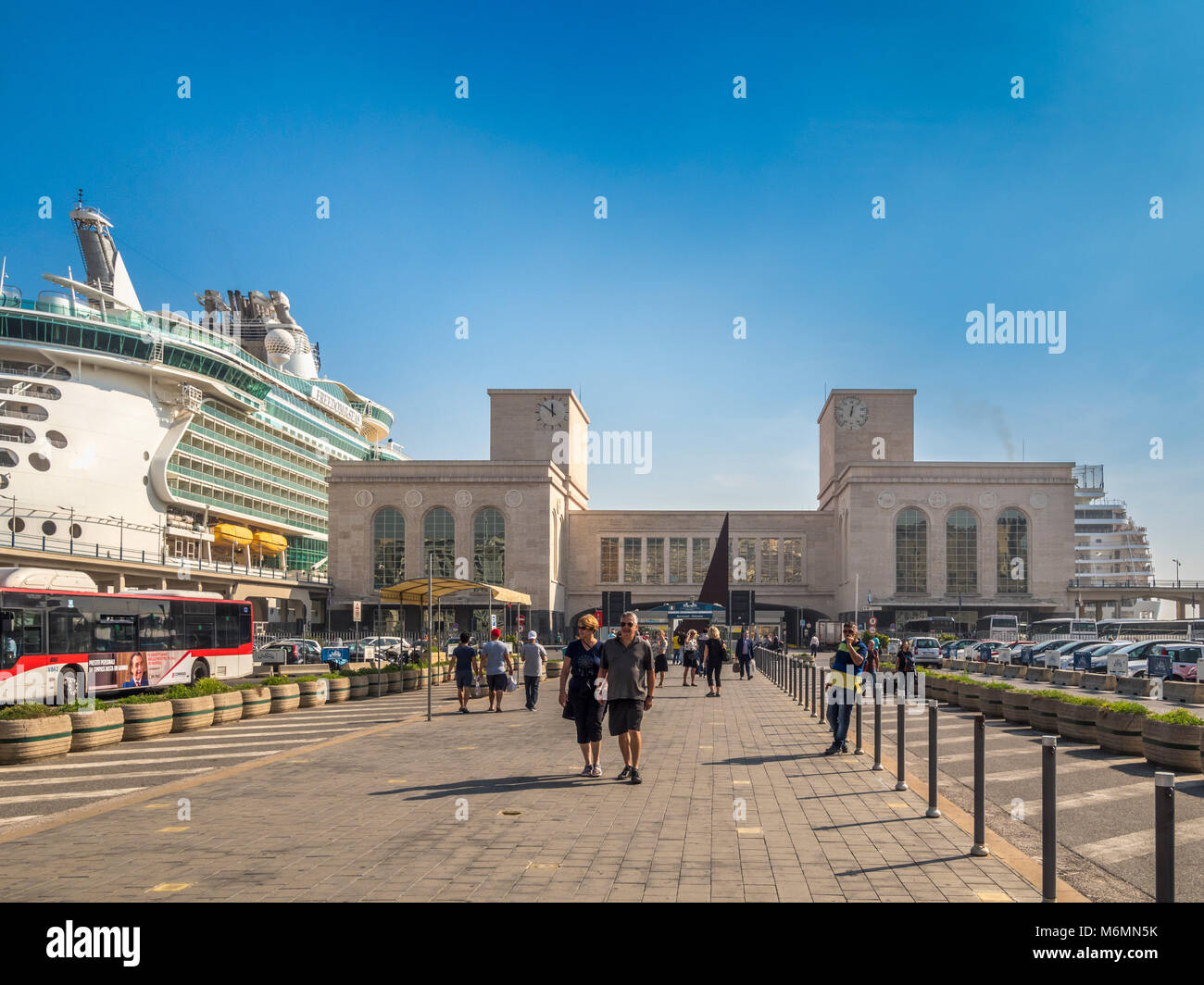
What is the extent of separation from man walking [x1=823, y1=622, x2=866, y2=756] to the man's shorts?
3.81m

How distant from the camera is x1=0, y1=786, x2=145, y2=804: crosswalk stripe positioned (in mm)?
10406

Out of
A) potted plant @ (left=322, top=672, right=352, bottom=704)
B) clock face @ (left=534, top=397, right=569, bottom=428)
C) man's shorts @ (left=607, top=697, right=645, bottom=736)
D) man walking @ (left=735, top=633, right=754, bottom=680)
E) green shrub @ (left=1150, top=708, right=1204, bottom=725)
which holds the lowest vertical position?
man walking @ (left=735, top=633, right=754, bottom=680)

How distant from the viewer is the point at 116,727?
15.1 metres

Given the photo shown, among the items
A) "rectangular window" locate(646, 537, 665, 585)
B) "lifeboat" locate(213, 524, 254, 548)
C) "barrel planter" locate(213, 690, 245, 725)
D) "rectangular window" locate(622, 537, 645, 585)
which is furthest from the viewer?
"rectangular window" locate(622, 537, 645, 585)

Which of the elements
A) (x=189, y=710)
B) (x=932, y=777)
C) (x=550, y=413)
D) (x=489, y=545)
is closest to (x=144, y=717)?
(x=189, y=710)

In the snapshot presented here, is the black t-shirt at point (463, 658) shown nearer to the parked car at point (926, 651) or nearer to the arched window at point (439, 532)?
the parked car at point (926, 651)

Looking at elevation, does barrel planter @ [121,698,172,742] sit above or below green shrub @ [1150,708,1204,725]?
below

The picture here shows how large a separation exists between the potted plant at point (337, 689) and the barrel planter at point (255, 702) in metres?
3.09

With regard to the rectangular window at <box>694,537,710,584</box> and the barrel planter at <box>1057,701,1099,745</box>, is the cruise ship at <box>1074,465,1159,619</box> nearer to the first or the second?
the rectangular window at <box>694,537,710,584</box>

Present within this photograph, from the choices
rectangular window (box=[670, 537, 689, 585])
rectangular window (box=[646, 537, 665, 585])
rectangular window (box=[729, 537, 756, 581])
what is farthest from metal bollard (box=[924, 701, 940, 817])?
rectangular window (box=[646, 537, 665, 585])

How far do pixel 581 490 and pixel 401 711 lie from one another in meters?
94.6

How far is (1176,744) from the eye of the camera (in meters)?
12.0

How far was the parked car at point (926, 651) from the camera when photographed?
1650 inches

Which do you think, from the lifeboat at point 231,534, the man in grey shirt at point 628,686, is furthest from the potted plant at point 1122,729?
the lifeboat at point 231,534
